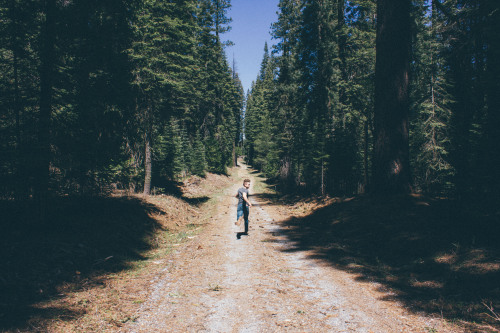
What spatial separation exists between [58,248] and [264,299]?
18.2 feet

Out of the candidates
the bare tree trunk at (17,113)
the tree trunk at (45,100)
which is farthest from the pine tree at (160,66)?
the bare tree trunk at (17,113)

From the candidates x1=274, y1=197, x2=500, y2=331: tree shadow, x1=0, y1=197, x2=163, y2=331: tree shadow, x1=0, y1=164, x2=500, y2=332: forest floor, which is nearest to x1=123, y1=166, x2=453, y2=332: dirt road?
x1=0, y1=164, x2=500, y2=332: forest floor

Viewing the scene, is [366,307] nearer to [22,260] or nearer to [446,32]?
[22,260]

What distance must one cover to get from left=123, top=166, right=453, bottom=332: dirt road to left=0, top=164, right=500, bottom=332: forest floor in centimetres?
2

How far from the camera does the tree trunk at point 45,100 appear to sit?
21.8 ft

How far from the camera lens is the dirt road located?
3.77 m

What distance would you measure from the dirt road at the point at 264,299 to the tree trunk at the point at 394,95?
4.18 metres

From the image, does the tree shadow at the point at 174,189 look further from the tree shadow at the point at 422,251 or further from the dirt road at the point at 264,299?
the dirt road at the point at 264,299

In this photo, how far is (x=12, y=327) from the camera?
3.54 metres

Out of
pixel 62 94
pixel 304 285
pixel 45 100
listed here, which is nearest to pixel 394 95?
pixel 304 285

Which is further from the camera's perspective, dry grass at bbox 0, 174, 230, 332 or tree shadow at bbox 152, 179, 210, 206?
tree shadow at bbox 152, 179, 210, 206

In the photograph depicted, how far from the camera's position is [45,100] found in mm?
6926

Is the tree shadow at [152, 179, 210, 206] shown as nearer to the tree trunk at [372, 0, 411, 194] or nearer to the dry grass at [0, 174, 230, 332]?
the dry grass at [0, 174, 230, 332]

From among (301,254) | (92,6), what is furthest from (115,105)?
(301,254)
